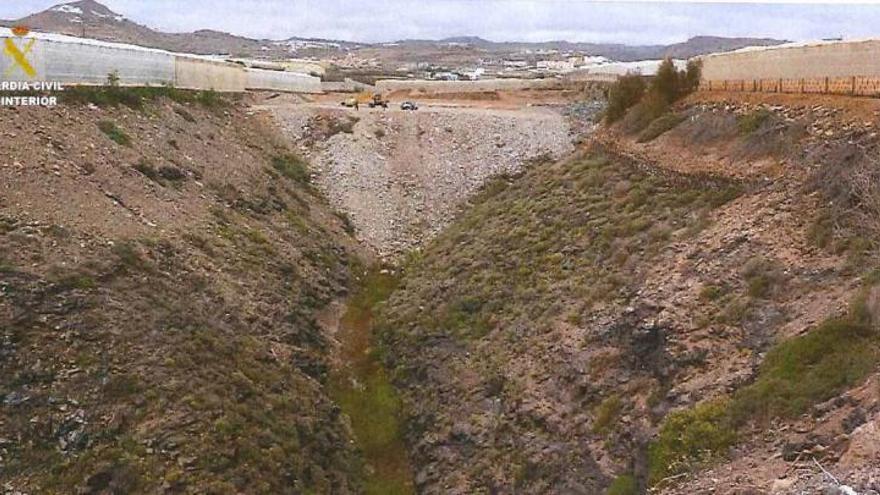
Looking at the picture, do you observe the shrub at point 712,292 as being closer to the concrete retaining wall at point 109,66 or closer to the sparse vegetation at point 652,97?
the sparse vegetation at point 652,97

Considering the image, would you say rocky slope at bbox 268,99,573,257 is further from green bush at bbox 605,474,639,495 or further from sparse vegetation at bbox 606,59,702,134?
green bush at bbox 605,474,639,495

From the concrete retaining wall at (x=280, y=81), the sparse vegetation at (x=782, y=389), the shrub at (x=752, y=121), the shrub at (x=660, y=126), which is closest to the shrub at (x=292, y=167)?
the concrete retaining wall at (x=280, y=81)

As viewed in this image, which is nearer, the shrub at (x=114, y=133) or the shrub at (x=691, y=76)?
the shrub at (x=114, y=133)

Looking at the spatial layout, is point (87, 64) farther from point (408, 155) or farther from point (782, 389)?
point (782, 389)

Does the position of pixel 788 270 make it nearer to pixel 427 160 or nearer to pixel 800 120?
pixel 800 120

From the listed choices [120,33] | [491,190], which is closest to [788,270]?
[491,190]

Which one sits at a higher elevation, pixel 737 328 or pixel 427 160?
pixel 427 160
